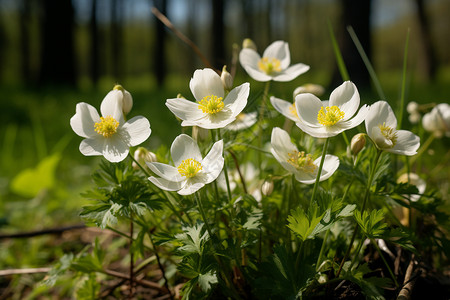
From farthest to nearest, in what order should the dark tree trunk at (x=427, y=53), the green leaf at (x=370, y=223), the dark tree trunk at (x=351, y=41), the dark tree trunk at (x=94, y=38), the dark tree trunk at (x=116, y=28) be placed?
1. the dark tree trunk at (x=116, y=28)
2. the dark tree trunk at (x=94, y=38)
3. the dark tree trunk at (x=427, y=53)
4. the dark tree trunk at (x=351, y=41)
5. the green leaf at (x=370, y=223)

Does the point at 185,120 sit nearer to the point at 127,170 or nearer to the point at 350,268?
the point at 127,170

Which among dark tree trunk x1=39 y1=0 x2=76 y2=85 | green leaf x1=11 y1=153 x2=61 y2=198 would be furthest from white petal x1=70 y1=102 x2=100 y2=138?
dark tree trunk x1=39 y1=0 x2=76 y2=85

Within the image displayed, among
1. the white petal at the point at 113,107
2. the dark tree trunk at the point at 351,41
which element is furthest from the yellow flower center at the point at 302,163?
the dark tree trunk at the point at 351,41

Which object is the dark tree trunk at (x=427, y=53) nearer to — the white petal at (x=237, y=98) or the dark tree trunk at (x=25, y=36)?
the white petal at (x=237, y=98)

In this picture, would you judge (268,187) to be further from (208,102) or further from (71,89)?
(71,89)

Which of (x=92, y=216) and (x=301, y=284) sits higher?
(x=92, y=216)

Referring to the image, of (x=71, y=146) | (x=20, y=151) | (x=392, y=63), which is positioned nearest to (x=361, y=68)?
(x=71, y=146)

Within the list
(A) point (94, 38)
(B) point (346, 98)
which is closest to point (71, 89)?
(B) point (346, 98)
